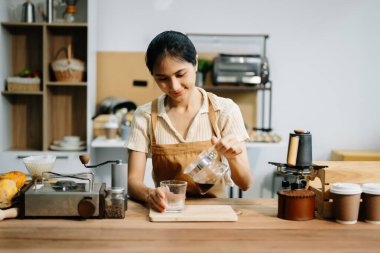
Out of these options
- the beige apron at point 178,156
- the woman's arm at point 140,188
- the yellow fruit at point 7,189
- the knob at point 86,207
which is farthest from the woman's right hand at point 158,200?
the yellow fruit at point 7,189

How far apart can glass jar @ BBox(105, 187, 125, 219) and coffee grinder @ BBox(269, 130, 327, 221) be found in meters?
0.57

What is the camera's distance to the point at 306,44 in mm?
4828

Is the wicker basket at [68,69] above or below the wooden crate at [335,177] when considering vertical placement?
above

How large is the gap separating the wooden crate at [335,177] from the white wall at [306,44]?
3.01 m

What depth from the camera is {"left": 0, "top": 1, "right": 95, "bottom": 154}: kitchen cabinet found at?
4410mm

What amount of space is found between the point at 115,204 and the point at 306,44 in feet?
11.6

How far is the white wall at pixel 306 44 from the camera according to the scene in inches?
188

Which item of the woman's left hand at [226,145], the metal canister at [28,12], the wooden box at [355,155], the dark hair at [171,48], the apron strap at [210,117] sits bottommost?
→ the wooden box at [355,155]

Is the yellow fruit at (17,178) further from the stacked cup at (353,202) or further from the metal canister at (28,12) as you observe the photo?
the metal canister at (28,12)

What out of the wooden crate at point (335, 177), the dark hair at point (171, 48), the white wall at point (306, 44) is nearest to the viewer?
the wooden crate at point (335, 177)

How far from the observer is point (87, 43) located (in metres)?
4.27

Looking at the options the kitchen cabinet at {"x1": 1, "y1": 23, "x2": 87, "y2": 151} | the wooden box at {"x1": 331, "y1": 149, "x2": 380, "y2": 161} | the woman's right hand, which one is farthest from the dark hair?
the wooden box at {"x1": 331, "y1": 149, "x2": 380, "y2": 161}

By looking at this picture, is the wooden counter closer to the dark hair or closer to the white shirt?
the white shirt

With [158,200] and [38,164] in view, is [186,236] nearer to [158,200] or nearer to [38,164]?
[158,200]
